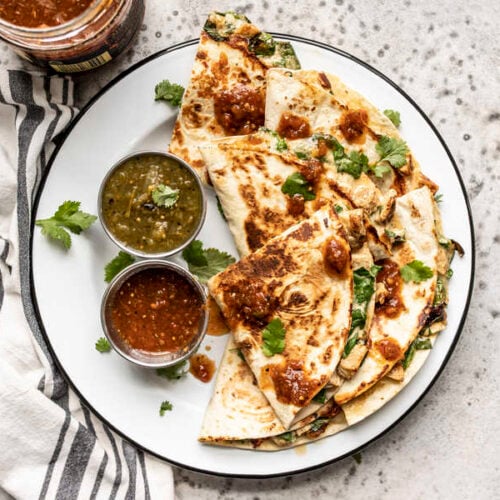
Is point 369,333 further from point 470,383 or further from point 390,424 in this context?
point 470,383

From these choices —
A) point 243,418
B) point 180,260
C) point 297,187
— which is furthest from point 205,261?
point 243,418

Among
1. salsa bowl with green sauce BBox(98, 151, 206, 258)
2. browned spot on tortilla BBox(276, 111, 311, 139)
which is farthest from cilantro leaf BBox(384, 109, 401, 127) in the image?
salsa bowl with green sauce BBox(98, 151, 206, 258)

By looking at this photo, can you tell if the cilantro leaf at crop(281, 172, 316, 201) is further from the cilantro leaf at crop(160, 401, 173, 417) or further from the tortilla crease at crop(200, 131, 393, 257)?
the cilantro leaf at crop(160, 401, 173, 417)

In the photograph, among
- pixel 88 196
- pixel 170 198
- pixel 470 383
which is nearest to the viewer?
pixel 170 198

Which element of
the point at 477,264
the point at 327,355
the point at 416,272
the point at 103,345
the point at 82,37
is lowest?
the point at 103,345

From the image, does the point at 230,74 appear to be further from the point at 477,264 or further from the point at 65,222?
the point at 477,264

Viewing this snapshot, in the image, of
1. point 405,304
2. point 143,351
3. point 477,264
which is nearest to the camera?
point 405,304

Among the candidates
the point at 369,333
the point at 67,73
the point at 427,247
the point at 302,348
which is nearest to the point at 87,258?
the point at 67,73
